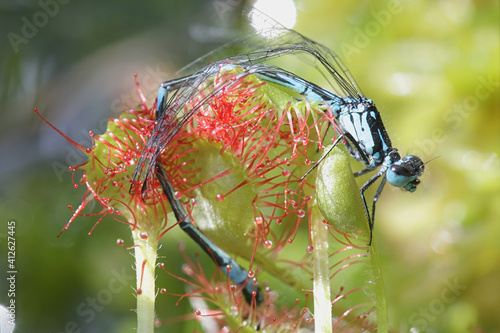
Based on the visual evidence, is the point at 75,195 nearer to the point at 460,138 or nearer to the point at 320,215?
the point at 320,215

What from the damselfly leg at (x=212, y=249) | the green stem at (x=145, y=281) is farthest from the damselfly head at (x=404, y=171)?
the green stem at (x=145, y=281)

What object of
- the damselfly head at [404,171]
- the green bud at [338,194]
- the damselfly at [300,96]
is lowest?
the green bud at [338,194]

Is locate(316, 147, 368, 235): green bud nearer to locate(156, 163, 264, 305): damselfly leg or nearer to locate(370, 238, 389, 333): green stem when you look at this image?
locate(370, 238, 389, 333): green stem

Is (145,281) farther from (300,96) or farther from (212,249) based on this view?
(300,96)

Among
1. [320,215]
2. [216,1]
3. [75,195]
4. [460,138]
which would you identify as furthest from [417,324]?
[216,1]

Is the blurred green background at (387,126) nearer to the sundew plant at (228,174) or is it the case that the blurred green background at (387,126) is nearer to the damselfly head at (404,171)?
the damselfly head at (404,171)

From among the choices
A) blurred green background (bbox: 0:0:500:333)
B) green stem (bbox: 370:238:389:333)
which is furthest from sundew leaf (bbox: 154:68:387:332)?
blurred green background (bbox: 0:0:500:333)

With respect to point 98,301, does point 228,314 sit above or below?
below
